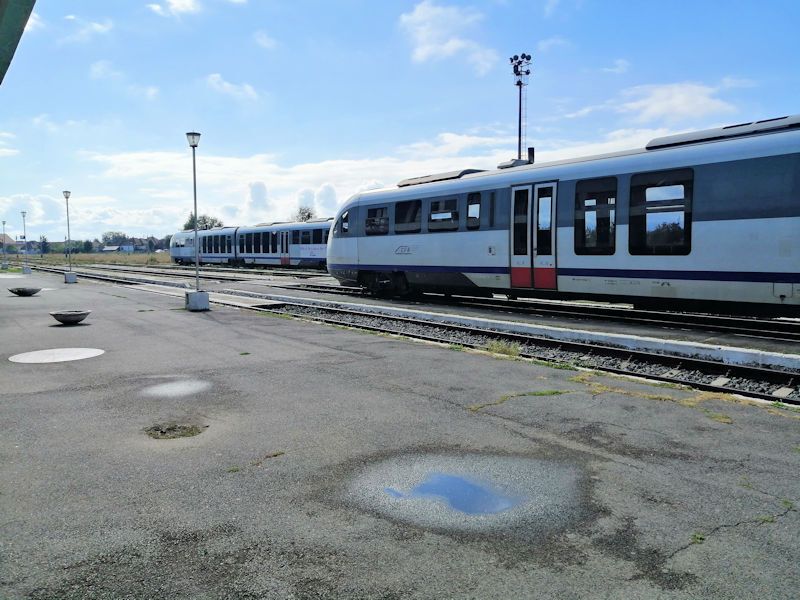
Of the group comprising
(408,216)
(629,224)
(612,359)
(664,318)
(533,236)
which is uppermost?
(408,216)

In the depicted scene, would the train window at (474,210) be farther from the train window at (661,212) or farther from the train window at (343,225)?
the train window at (343,225)

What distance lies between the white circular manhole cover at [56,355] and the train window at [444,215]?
33.4 ft

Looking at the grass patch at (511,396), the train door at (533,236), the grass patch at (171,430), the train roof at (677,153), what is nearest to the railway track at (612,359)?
the grass patch at (511,396)

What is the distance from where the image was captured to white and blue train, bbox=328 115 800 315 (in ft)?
36.3

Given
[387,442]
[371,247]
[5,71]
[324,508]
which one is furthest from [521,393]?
[371,247]

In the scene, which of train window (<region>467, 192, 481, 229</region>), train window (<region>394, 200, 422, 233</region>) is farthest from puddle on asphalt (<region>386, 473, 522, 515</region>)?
train window (<region>394, 200, 422, 233</region>)

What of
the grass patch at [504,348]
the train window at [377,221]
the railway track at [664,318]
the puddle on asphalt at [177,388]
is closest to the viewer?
the puddle on asphalt at [177,388]

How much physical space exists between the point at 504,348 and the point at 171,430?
6.20 metres

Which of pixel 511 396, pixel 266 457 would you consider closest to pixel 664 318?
pixel 511 396

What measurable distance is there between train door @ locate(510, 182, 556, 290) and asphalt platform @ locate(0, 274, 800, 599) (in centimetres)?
669

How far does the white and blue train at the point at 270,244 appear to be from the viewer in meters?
39.8

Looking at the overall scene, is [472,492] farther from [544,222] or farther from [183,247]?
[183,247]

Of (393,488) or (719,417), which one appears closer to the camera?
(393,488)

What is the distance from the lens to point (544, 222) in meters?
14.8
